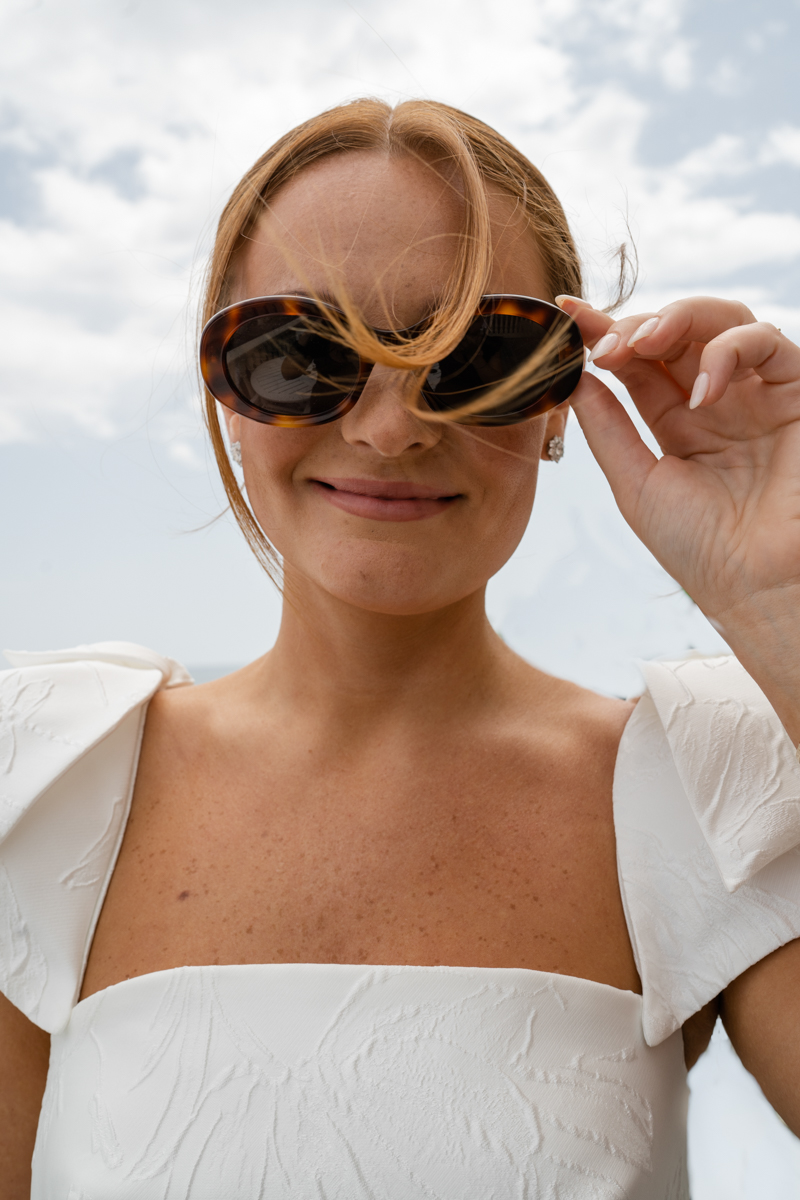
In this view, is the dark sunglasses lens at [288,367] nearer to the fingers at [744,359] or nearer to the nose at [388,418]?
the nose at [388,418]

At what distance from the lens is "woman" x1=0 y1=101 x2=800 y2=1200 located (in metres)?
1.33

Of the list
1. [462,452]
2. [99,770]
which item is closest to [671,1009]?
[462,452]

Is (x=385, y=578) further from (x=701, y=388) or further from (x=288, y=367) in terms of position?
(x=701, y=388)

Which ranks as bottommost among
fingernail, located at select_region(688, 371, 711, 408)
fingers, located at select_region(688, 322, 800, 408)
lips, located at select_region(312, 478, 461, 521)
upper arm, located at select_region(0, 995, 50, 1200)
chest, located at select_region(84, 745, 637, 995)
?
upper arm, located at select_region(0, 995, 50, 1200)

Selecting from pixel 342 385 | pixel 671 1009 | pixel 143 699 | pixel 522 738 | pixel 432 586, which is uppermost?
pixel 342 385

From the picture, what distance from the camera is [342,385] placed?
4.51ft

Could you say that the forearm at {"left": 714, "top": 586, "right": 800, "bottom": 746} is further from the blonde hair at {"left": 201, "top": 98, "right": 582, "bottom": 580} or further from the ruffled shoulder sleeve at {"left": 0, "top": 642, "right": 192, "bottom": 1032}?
the ruffled shoulder sleeve at {"left": 0, "top": 642, "right": 192, "bottom": 1032}

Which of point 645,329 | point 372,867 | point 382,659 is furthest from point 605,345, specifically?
point 372,867

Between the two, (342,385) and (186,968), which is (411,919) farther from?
(342,385)

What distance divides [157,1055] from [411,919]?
0.45 meters

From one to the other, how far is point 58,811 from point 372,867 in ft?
1.93

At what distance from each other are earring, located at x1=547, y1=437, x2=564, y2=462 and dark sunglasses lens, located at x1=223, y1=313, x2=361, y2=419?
0.57 metres

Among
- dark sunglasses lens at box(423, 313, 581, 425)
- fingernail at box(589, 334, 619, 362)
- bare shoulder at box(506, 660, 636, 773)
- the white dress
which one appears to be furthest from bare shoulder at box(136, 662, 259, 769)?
fingernail at box(589, 334, 619, 362)

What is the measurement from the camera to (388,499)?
1461mm
